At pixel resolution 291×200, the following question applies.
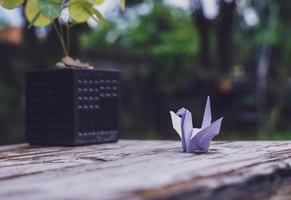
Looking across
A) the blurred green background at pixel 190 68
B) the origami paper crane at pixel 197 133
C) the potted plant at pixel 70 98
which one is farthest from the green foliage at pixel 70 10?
the blurred green background at pixel 190 68

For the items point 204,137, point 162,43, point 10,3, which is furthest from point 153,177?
point 162,43

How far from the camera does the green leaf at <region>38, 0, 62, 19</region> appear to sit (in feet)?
4.44

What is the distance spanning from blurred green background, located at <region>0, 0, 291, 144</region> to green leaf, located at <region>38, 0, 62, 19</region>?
4154 millimetres

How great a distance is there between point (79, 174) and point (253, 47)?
26.0 ft

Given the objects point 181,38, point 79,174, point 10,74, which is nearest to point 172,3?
point 181,38

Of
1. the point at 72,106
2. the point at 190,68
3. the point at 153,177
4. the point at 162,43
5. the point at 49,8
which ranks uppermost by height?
the point at 162,43

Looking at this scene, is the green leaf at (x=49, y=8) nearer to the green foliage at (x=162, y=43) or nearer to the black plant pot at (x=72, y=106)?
the black plant pot at (x=72, y=106)

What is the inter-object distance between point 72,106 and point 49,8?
26 cm

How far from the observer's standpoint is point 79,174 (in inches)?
29.1

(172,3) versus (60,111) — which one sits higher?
(172,3)

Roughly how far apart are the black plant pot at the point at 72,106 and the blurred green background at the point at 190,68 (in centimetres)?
396

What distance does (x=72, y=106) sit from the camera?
57.6 inches

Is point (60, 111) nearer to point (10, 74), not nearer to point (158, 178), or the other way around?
point (158, 178)

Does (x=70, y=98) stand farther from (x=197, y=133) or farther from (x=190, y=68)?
(x=190, y=68)
